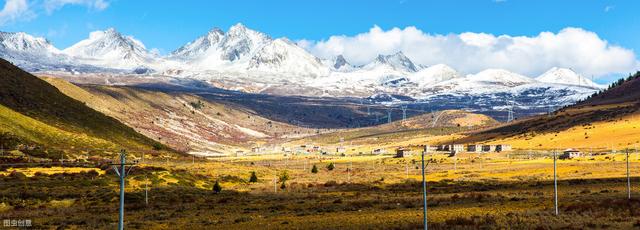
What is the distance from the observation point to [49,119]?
15612cm

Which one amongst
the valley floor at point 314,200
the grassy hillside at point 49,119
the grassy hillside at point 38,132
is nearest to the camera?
the valley floor at point 314,200

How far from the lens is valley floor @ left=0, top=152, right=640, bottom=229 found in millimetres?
54312

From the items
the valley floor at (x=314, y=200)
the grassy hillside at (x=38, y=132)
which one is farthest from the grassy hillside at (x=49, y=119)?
the valley floor at (x=314, y=200)

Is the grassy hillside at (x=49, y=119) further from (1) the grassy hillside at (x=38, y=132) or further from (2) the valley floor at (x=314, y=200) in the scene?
(2) the valley floor at (x=314, y=200)

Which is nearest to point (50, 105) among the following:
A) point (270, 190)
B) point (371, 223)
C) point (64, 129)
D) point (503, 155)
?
point (64, 129)

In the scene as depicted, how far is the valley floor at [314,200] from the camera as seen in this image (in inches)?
2138

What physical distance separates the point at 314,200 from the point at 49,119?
96521 millimetres

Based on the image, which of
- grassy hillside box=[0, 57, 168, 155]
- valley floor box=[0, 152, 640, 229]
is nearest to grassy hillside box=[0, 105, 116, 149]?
grassy hillside box=[0, 57, 168, 155]

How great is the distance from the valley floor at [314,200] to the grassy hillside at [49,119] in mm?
27941

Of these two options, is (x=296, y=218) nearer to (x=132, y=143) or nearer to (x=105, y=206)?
(x=105, y=206)

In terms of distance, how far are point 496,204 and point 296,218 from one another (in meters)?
22.0

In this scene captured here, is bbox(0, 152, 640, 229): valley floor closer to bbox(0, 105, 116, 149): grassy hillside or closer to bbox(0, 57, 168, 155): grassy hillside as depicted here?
bbox(0, 105, 116, 149): grassy hillside

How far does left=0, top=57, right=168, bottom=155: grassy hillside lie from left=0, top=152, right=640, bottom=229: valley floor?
27.9m

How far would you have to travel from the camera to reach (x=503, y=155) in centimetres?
18825
